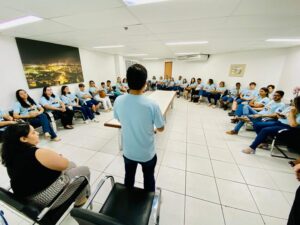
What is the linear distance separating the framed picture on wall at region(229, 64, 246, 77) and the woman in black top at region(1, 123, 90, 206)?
24.4 ft

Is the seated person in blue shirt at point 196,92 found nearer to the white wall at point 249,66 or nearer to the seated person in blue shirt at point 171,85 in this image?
the white wall at point 249,66

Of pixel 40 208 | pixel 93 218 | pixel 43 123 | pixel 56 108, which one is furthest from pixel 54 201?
pixel 56 108

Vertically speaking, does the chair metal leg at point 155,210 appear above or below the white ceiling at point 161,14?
below

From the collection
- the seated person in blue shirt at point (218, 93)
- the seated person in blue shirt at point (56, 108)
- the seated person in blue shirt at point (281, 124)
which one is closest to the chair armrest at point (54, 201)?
the seated person in blue shirt at point (56, 108)

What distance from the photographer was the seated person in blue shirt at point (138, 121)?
977 millimetres

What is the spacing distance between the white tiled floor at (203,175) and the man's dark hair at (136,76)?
4.81 feet

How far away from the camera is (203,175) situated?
2.07m

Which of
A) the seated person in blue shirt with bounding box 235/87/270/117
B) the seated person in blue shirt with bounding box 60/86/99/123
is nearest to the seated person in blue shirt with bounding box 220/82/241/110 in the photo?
the seated person in blue shirt with bounding box 235/87/270/117

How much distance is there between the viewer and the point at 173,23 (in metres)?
2.51

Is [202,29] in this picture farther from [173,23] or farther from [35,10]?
[35,10]

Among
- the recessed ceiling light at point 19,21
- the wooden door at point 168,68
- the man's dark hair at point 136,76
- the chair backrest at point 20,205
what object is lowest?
the chair backrest at point 20,205

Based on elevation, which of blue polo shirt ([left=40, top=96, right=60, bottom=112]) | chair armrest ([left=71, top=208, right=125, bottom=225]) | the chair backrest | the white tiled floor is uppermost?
chair armrest ([left=71, top=208, right=125, bottom=225])

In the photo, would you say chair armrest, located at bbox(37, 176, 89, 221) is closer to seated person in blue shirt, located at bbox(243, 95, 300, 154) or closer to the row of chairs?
the row of chairs

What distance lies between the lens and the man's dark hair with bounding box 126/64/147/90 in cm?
93
